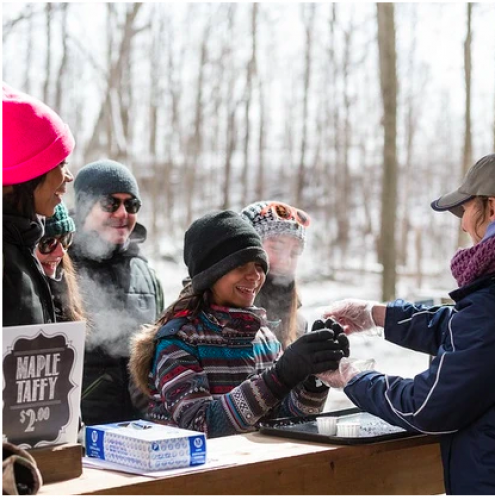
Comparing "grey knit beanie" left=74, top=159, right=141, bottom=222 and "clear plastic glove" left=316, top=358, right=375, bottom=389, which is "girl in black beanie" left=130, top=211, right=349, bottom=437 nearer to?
"clear plastic glove" left=316, top=358, right=375, bottom=389

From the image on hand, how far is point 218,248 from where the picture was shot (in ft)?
8.63

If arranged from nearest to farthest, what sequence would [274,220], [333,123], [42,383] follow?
[42,383], [274,220], [333,123]

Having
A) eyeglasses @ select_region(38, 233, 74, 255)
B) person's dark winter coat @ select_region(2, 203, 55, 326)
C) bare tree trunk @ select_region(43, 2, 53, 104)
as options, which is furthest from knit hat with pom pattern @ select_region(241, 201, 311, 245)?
bare tree trunk @ select_region(43, 2, 53, 104)

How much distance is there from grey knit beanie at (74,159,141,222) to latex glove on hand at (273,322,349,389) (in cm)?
145

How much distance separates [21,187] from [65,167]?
0.16m

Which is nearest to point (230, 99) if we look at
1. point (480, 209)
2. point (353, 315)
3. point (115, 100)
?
point (115, 100)

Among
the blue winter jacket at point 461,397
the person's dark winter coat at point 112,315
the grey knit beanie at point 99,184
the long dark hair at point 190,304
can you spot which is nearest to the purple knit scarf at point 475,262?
the blue winter jacket at point 461,397

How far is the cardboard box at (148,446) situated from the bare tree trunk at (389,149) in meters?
8.36

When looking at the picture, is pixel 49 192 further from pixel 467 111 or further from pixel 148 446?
pixel 467 111

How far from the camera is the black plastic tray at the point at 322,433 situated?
2287 mm

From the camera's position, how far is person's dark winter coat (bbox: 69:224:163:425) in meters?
3.33

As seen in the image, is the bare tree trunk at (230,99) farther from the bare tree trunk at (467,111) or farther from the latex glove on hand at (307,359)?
the latex glove on hand at (307,359)

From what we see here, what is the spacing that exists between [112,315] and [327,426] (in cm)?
145

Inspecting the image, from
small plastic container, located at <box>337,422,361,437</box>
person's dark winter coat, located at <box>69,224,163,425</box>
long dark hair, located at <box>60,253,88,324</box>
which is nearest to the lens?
small plastic container, located at <box>337,422,361,437</box>
